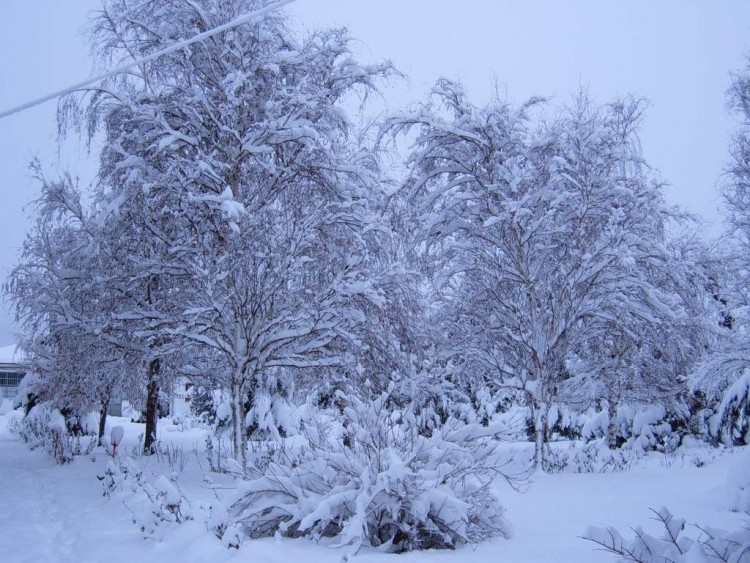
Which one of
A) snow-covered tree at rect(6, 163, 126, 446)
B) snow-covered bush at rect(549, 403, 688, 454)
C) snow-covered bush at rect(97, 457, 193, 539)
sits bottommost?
snow-covered bush at rect(549, 403, 688, 454)

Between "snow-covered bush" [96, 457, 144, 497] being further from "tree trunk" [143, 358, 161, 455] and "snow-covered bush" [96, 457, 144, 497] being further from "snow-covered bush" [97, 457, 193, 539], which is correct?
"tree trunk" [143, 358, 161, 455]

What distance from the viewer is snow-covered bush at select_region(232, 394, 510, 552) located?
5.09 meters

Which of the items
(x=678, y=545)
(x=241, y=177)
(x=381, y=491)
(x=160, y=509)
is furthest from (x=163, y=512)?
(x=241, y=177)

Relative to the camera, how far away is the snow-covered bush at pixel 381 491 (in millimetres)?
5090

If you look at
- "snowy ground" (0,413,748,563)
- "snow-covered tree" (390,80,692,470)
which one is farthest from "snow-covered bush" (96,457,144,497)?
"snow-covered tree" (390,80,692,470)

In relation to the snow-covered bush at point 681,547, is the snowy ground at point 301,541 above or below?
below

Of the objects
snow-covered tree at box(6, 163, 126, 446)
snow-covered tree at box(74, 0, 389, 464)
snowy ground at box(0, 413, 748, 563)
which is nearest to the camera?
snowy ground at box(0, 413, 748, 563)

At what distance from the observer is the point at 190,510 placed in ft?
20.1

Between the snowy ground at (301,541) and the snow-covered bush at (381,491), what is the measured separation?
0.81 ft

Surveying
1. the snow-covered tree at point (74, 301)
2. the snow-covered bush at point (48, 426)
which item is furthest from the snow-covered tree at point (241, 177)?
the snow-covered bush at point (48, 426)

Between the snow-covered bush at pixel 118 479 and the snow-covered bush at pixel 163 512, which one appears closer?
the snow-covered bush at pixel 163 512

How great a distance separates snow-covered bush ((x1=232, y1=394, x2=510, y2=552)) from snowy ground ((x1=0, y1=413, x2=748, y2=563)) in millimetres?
248

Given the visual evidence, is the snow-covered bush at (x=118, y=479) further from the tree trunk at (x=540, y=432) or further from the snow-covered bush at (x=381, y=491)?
the tree trunk at (x=540, y=432)

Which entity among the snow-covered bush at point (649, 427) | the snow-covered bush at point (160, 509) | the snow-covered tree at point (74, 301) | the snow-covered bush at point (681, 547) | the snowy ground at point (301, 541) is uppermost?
the snow-covered tree at point (74, 301)
